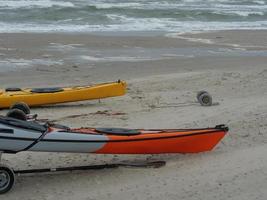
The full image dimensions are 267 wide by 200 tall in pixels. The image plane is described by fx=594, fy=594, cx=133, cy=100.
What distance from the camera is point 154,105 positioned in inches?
330

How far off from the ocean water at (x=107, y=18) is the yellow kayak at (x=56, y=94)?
38.0ft

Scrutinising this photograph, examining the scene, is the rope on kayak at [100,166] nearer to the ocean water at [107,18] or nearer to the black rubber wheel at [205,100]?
the black rubber wheel at [205,100]

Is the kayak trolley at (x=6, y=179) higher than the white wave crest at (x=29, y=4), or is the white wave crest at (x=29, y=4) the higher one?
the white wave crest at (x=29, y=4)

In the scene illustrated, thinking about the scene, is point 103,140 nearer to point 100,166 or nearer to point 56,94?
point 100,166

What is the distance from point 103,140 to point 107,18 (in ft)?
65.7

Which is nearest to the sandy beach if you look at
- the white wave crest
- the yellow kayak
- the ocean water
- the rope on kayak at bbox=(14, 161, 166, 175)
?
the rope on kayak at bbox=(14, 161, 166, 175)

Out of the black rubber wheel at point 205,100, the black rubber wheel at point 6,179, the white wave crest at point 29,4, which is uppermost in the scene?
the white wave crest at point 29,4

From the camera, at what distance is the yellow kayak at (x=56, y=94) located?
8351 millimetres

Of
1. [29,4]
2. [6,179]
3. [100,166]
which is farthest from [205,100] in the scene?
[29,4]

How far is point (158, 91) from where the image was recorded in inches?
377

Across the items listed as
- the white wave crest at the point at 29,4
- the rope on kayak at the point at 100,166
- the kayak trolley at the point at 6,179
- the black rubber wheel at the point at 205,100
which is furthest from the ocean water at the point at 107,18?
the kayak trolley at the point at 6,179

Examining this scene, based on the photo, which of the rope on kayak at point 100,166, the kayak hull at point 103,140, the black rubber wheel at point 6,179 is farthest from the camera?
the rope on kayak at point 100,166

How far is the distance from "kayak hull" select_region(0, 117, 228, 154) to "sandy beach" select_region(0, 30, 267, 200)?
18 cm

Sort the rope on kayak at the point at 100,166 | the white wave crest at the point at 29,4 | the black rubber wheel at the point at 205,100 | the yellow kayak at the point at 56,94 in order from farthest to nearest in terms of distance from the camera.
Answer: the white wave crest at the point at 29,4 → the yellow kayak at the point at 56,94 → the black rubber wheel at the point at 205,100 → the rope on kayak at the point at 100,166
